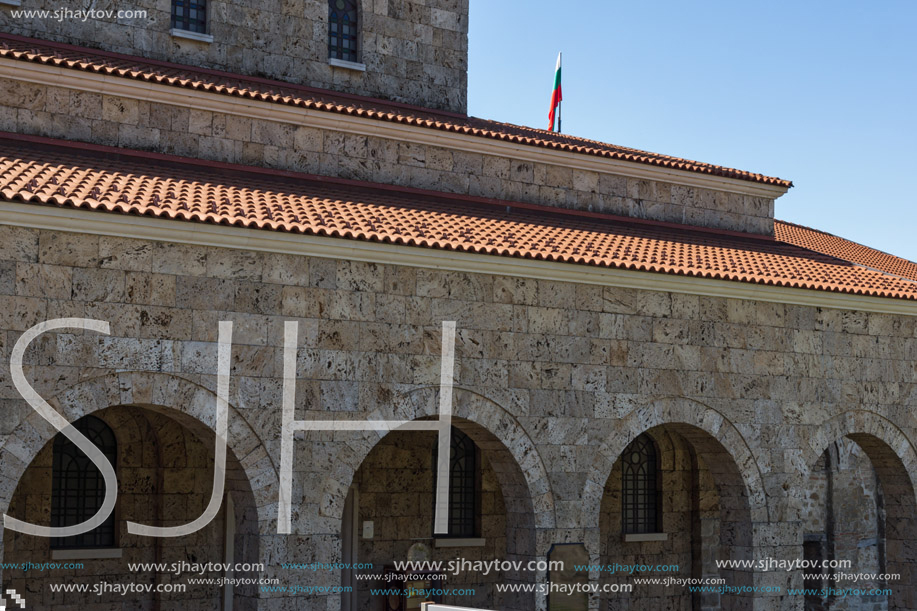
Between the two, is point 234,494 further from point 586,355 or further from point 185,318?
point 586,355

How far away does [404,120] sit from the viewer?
51.5 feet

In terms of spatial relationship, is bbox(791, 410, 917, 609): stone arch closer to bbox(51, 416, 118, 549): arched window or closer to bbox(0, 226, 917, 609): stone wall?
bbox(0, 226, 917, 609): stone wall

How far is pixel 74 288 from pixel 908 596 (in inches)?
471

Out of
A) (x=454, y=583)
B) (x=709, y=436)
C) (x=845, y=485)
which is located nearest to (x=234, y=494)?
(x=454, y=583)

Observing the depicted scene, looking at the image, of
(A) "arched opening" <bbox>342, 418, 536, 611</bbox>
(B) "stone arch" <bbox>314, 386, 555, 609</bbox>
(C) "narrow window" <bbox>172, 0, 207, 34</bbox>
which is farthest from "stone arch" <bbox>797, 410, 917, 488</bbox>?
(C) "narrow window" <bbox>172, 0, 207, 34</bbox>

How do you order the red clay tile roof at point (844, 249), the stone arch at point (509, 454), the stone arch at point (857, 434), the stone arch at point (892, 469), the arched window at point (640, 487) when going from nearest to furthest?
the stone arch at point (509, 454) → the stone arch at point (857, 434) → the stone arch at point (892, 469) → the arched window at point (640, 487) → the red clay tile roof at point (844, 249)

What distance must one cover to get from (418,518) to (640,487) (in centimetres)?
406

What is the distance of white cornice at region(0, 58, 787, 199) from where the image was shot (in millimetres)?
14008

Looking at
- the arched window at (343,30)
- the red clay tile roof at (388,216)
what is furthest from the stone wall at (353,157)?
the arched window at (343,30)

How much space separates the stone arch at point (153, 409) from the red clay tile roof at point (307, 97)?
196 inches

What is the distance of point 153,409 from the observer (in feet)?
37.2

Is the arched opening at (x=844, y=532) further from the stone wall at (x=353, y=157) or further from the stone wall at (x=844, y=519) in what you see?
the stone wall at (x=353, y=157)

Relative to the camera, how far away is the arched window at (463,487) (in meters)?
15.6

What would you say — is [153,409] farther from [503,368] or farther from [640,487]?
[640,487]
